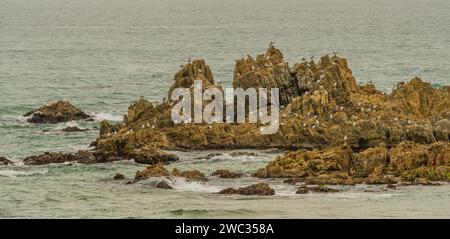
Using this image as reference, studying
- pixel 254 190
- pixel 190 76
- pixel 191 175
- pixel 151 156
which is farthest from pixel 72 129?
pixel 254 190

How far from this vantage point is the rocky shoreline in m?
59.2

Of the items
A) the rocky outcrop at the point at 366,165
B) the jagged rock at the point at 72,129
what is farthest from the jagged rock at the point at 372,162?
the jagged rock at the point at 72,129

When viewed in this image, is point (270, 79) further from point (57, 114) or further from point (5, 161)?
point (5, 161)

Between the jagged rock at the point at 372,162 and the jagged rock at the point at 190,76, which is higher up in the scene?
the jagged rock at the point at 190,76

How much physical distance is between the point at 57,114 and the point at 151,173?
24.5 meters

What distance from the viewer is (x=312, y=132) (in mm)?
69188

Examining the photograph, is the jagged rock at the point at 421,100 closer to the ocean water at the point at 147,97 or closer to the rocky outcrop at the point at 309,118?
the rocky outcrop at the point at 309,118

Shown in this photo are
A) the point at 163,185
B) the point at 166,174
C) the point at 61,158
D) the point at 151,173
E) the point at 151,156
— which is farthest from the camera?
the point at 61,158

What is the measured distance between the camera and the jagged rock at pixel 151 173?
194ft

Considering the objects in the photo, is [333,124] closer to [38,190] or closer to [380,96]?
[380,96]

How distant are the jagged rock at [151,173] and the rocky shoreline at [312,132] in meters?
0.06

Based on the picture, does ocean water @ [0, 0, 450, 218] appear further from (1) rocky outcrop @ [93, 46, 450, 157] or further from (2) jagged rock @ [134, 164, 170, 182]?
(1) rocky outcrop @ [93, 46, 450, 157]
